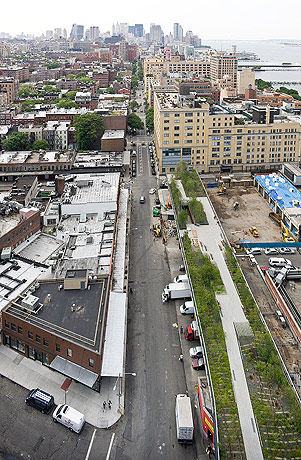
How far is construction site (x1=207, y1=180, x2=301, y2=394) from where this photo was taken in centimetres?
2886

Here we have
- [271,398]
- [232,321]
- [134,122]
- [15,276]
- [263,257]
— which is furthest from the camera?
[134,122]

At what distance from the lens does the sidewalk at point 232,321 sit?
1994cm

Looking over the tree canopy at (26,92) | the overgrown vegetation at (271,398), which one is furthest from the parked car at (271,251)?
the tree canopy at (26,92)

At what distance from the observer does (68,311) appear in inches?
1041

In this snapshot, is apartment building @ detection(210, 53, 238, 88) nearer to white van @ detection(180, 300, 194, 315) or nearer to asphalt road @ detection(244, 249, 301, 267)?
asphalt road @ detection(244, 249, 301, 267)

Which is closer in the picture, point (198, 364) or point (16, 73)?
point (198, 364)

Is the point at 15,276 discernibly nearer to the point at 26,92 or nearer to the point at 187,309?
the point at 187,309

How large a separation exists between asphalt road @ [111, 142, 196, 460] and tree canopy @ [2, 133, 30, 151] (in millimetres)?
39016

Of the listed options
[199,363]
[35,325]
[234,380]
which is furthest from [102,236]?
[234,380]

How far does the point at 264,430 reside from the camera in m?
20.1

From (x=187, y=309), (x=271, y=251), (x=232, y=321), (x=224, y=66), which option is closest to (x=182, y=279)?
(x=187, y=309)

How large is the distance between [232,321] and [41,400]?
1380 centimetres

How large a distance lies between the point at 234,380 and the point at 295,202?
30.9 m

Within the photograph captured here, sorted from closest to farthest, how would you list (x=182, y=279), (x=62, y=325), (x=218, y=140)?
1. (x=62, y=325)
2. (x=182, y=279)
3. (x=218, y=140)
